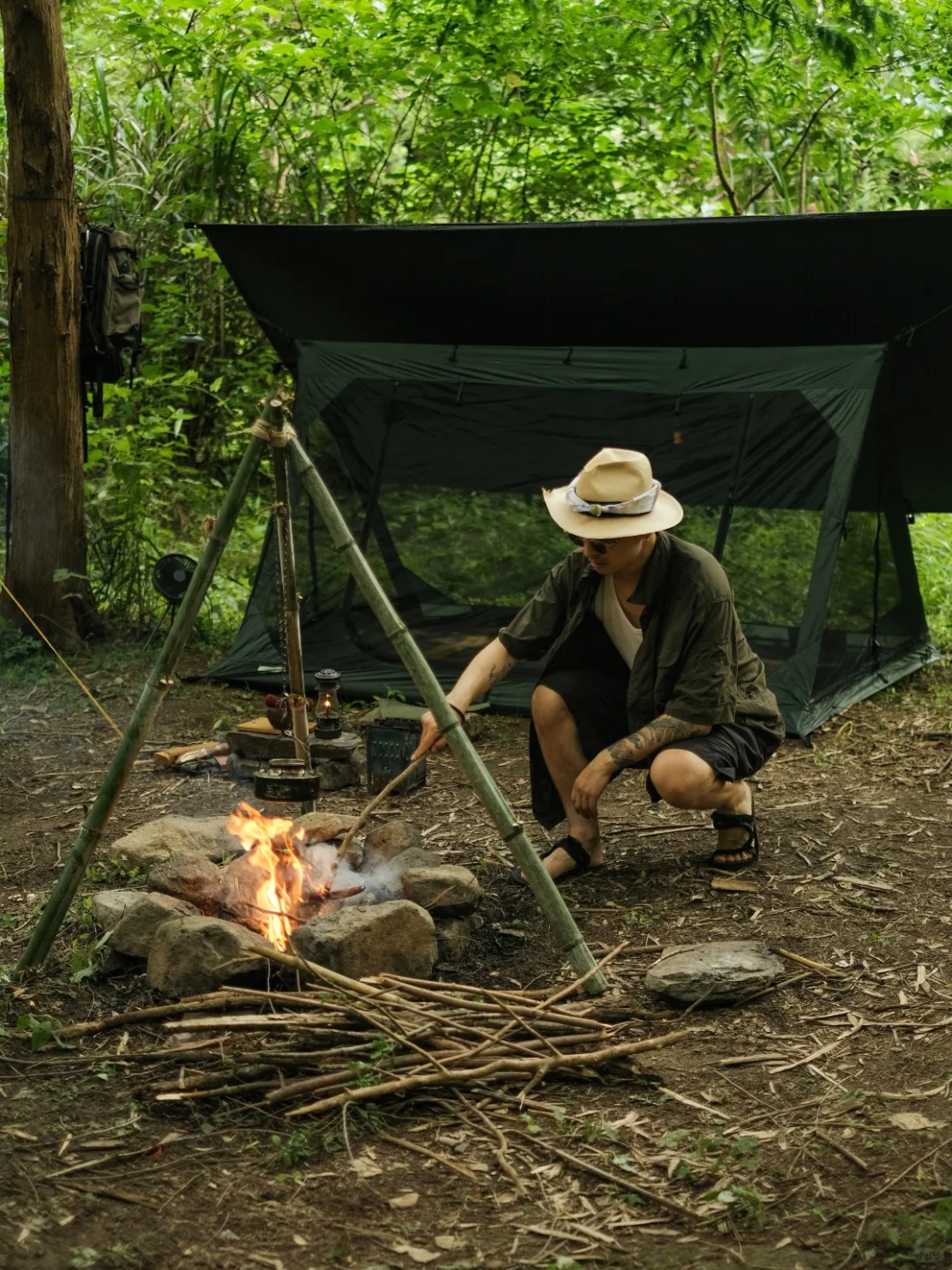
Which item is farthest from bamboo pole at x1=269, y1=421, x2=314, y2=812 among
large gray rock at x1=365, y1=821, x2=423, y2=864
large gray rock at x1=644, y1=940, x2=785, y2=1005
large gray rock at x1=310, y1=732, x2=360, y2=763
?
large gray rock at x1=310, y1=732, x2=360, y2=763

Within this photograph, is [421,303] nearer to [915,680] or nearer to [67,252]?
[67,252]

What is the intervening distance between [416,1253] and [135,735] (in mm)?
1499

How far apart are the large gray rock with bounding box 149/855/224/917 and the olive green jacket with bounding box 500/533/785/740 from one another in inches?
41.4

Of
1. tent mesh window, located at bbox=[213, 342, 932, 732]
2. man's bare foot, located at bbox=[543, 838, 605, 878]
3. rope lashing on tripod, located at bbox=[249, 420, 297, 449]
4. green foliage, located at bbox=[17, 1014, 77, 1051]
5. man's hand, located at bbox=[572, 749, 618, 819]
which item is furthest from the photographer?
tent mesh window, located at bbox=[213, 342, 932, 732]

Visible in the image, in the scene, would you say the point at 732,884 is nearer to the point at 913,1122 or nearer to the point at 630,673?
the point at 630,673

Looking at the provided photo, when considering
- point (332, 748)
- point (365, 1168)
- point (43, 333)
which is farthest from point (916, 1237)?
point (43, 333)

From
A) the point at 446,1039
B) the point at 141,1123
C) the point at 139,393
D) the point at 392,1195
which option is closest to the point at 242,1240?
the point at 392,1195

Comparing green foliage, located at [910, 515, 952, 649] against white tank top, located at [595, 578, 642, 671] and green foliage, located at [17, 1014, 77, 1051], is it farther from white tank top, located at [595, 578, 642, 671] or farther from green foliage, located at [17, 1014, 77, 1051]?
green foliage, located at [17, 1014, 77, 1051]

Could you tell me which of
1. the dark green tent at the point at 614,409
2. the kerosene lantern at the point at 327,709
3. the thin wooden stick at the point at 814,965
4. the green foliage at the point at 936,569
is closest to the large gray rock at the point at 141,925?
the thin wooden stick at the point at 814,965

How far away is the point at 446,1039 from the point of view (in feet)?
9.59

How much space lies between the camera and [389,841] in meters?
3.98

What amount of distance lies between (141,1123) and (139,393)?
6663mm

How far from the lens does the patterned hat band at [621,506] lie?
12.1ft

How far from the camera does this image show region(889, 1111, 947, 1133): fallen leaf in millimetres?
2672
